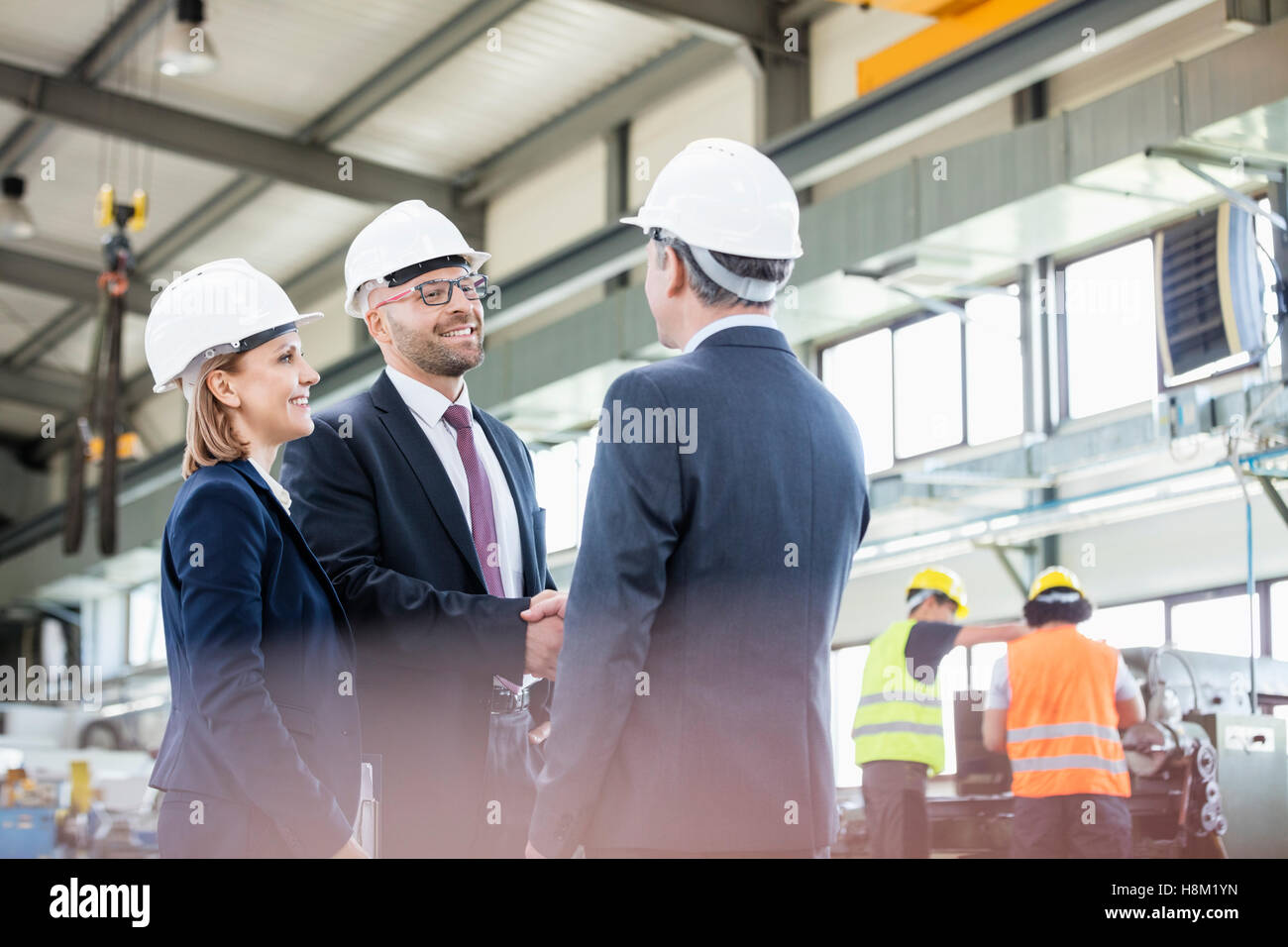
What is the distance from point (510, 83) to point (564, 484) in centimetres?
360

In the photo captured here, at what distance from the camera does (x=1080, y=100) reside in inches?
409

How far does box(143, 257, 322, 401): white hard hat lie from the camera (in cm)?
240

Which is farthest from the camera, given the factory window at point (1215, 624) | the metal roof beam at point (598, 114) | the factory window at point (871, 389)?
the metal roof beam at point (598, 114)

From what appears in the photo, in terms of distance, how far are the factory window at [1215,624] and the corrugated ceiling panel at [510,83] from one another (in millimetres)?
5750

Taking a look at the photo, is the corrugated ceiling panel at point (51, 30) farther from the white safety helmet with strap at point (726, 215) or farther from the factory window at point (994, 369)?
the white safety helmet with strap at point (726, 215)

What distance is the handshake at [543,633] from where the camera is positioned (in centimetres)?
254

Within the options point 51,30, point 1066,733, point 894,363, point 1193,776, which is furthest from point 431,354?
point 51,30

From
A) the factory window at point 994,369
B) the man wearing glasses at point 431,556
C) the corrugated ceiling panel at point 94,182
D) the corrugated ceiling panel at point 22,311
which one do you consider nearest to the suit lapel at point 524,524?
the man wearing glasses at point 431,556

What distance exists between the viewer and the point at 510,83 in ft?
44.7

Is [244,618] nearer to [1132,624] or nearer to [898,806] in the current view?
[898,806]

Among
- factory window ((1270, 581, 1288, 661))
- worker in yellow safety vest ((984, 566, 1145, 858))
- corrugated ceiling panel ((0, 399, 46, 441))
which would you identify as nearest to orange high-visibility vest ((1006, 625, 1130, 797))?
worker in yellow safety vest ((984, 566, 1145, 858))

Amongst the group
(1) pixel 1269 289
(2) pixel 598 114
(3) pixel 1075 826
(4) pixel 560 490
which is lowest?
(3) pixel 1075 826

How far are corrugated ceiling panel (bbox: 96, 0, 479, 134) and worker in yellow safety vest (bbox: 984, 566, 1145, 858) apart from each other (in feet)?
26.7

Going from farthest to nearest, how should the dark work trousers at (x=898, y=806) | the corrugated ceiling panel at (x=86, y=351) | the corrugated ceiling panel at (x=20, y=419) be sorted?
the corrugated ceiling panel at (x=20, y=419) < the corrugated ceiling panel at (x=86, y=351) < the dark work trousers at (x=898, y=806)
